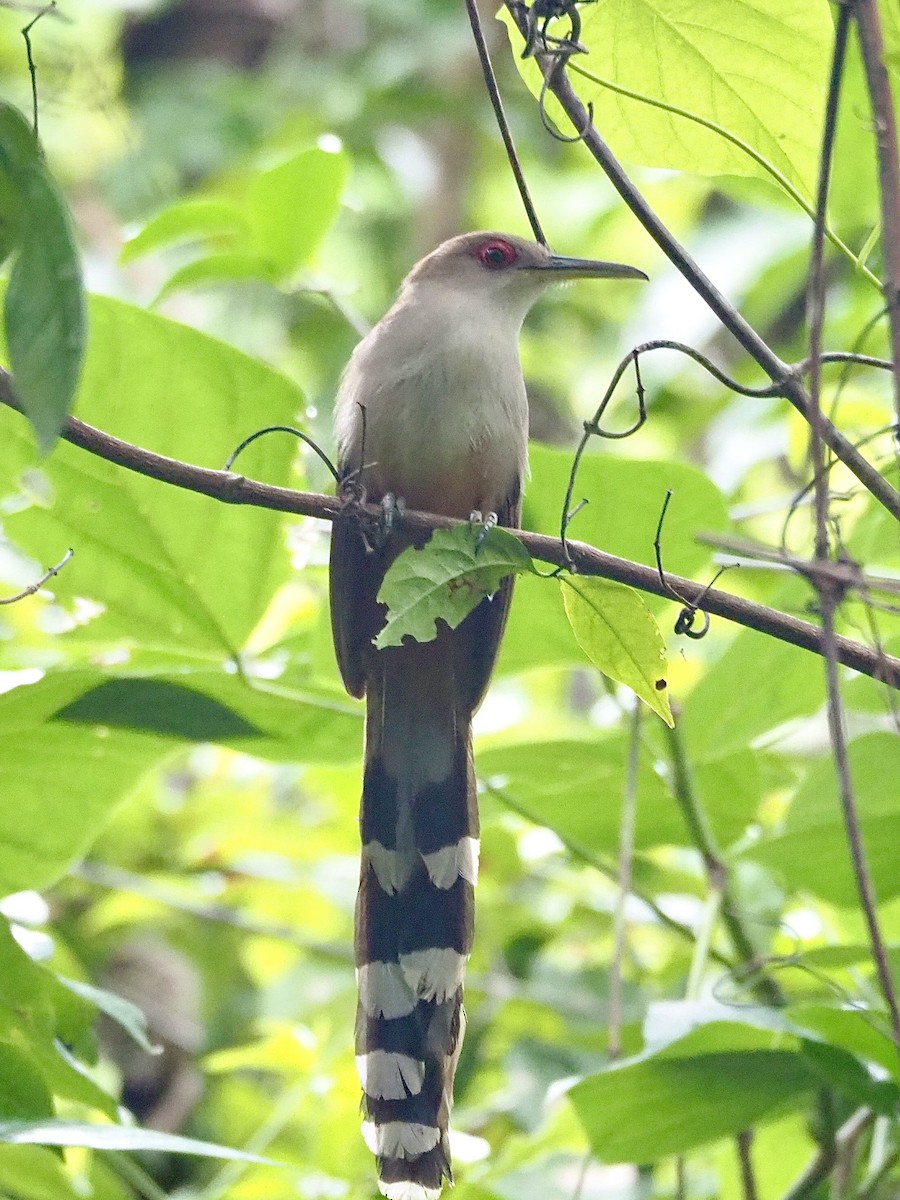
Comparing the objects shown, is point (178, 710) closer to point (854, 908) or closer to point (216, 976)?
point (854, 908)

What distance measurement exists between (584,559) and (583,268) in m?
1.77

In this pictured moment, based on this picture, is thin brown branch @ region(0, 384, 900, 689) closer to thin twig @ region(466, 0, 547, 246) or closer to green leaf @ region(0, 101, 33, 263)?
green leaf @ region(0, 101, 33, 263)

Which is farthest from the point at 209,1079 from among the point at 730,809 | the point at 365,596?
the point at 730,809

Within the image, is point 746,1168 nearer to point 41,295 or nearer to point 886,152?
point 886,152

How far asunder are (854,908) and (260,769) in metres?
2.61

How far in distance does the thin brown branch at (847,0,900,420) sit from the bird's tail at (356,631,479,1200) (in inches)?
61.7

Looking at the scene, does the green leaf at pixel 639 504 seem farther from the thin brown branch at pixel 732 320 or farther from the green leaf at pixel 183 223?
the green leaf at pixel 183 223

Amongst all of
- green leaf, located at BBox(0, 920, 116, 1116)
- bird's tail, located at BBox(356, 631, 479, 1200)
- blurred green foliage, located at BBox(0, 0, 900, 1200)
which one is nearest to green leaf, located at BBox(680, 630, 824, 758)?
blurred green foliage, located at BBox(0, 0, 900, 1200)

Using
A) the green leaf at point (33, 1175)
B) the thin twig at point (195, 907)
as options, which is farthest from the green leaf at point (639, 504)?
the thin twig at point (195, 907)

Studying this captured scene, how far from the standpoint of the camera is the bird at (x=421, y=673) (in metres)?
2.52

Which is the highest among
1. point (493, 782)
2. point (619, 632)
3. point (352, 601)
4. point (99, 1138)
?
point (352, 601)

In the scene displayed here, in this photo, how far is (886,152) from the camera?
1.43m

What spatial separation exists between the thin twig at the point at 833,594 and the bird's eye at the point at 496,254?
6.66ft

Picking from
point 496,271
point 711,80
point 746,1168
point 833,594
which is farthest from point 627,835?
point 496,271
